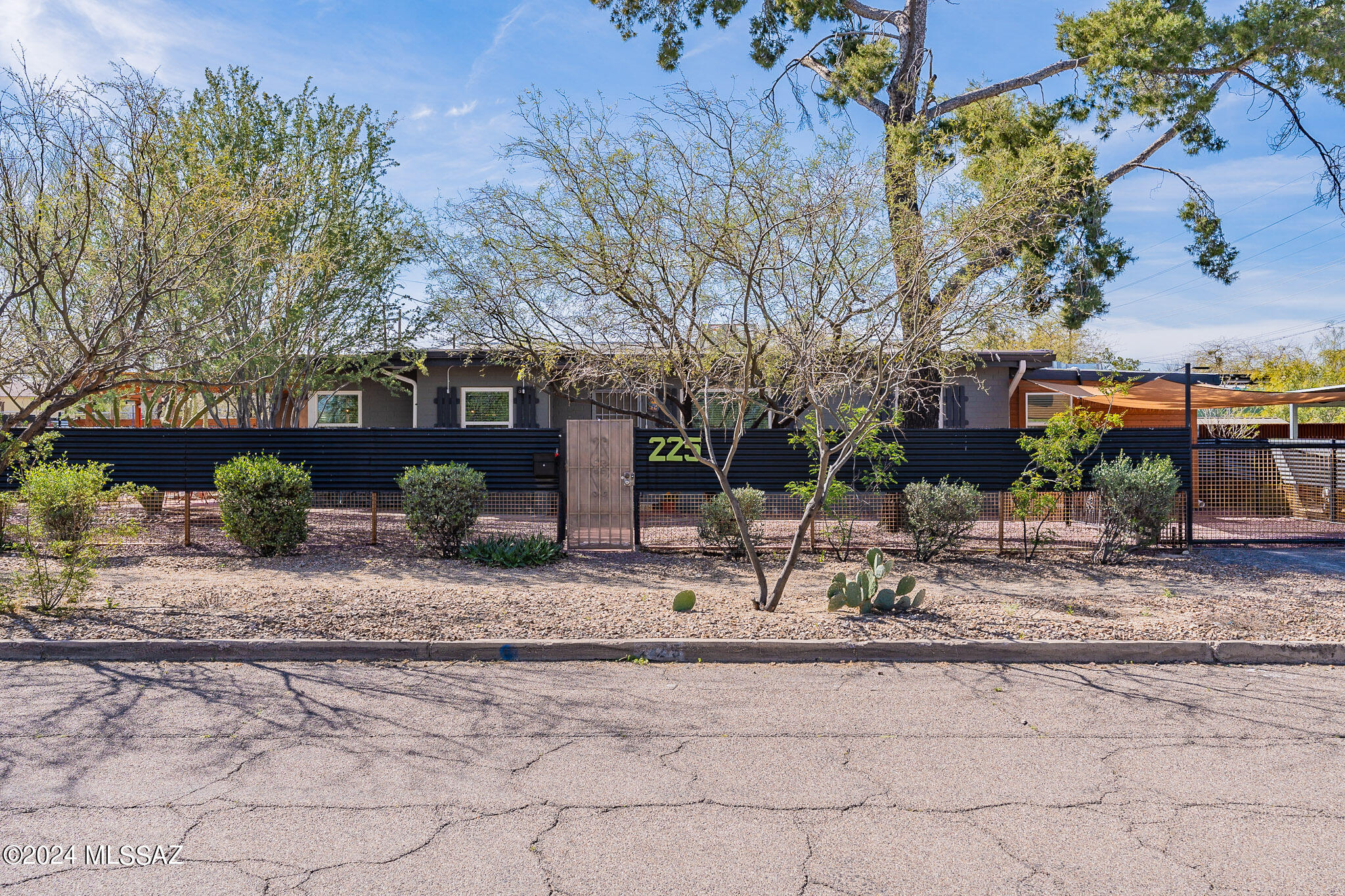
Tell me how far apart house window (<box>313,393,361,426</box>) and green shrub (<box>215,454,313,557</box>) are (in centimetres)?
814

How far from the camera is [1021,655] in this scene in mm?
6457

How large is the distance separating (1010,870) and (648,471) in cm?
854

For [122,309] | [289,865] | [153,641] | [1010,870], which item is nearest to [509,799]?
[289,865]

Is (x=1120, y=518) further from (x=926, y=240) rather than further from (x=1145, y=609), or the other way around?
(x=926, y=240)

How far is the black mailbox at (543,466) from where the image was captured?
11.6 m

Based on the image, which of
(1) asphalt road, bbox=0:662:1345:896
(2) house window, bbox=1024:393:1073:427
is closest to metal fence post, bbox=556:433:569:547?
(1) asphalt road, bbox=0:662:1345:896

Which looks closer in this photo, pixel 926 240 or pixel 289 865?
pixel 289 865

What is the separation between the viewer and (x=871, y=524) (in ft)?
39.1

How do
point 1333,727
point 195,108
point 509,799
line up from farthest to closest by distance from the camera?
1. point 195,108
2. point 1333,727
3. point 509,799

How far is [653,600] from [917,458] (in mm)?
4973

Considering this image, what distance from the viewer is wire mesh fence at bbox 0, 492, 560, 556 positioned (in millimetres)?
11297

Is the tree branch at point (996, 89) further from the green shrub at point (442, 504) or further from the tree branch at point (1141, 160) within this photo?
the green shrub at point (442, 504)

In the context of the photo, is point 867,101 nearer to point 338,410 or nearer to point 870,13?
point 870,13

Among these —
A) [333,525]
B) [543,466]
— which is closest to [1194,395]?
[543,466]
